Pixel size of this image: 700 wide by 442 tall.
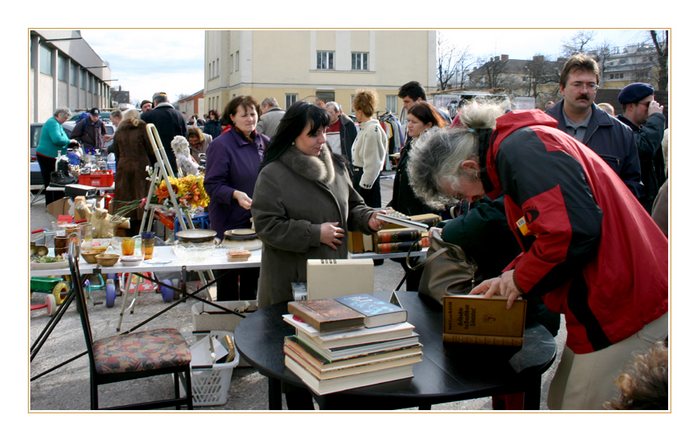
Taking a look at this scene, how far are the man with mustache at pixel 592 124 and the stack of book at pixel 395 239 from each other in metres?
1.04

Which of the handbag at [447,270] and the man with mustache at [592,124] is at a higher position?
the man with mustache at [592,124]

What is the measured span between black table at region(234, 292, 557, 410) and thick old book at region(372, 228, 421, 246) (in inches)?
56.1

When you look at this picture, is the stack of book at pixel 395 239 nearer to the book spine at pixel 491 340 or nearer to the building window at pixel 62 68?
the book spine at pixel 491 340

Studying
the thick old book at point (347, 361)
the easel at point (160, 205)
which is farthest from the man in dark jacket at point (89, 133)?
the thick old book at point (347, 361)

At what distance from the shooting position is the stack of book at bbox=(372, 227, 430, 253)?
388 cm

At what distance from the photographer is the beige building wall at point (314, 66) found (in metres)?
29.3

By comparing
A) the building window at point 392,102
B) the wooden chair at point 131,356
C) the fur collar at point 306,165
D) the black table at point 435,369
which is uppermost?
the building window at point 392,102

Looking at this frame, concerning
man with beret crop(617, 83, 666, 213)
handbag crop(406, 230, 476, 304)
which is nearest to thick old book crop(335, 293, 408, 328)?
handbag crop(406, 230, 476, 304)

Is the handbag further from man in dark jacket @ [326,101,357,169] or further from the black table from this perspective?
man in dark jacket @ [326,101,357,169]

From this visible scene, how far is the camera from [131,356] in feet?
9.84

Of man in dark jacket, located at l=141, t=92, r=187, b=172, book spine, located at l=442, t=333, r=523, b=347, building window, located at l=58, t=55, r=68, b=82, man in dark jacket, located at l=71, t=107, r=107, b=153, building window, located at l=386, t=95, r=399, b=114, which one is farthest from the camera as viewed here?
building window, located at l=386, t=95, r=399, b=114

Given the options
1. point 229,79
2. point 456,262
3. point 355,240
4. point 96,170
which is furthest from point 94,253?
point 229,79

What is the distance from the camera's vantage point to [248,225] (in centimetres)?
445

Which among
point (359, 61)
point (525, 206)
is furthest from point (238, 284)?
point (359, 61)
